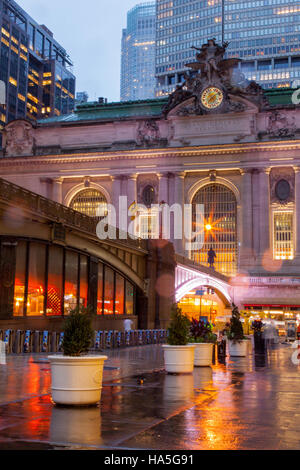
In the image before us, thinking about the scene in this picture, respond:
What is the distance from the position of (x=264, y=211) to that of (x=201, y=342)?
6337 cm

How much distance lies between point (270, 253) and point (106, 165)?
2709 cm

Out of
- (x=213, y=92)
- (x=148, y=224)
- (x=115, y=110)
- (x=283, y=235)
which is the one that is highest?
(x=115, y=110)

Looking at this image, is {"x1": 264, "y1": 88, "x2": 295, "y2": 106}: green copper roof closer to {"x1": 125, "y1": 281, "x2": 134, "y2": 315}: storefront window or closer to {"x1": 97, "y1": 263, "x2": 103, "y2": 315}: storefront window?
{"x1": 125, "y1": 281, "x2": 134, "y2": 315}: storefront window

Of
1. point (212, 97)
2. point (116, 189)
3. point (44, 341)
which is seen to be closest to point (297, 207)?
point (212, 97)

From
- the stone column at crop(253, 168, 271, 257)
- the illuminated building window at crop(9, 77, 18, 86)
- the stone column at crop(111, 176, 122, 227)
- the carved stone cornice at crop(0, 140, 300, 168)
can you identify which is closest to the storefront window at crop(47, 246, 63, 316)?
the stone column at crop(253, 168, 271, 257)

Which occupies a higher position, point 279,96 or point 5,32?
point 5,32

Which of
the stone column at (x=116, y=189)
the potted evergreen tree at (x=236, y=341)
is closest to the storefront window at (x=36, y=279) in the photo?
the potted evergreen tree at (x=236, y=341)

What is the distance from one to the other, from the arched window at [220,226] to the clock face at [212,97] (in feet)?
36.9

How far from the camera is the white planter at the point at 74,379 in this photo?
12.4m

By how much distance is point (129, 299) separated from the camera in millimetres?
46188

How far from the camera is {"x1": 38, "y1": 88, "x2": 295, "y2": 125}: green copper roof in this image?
316ft

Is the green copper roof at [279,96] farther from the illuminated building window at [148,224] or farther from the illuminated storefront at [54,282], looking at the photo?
the illuminated storefront at [54,282]

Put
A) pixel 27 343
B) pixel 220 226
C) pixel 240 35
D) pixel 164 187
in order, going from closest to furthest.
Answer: pixel 27 343, pixel 220 226, pixel 164 187, pixel 240 35

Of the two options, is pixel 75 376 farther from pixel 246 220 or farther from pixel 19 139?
pixel 19 139
